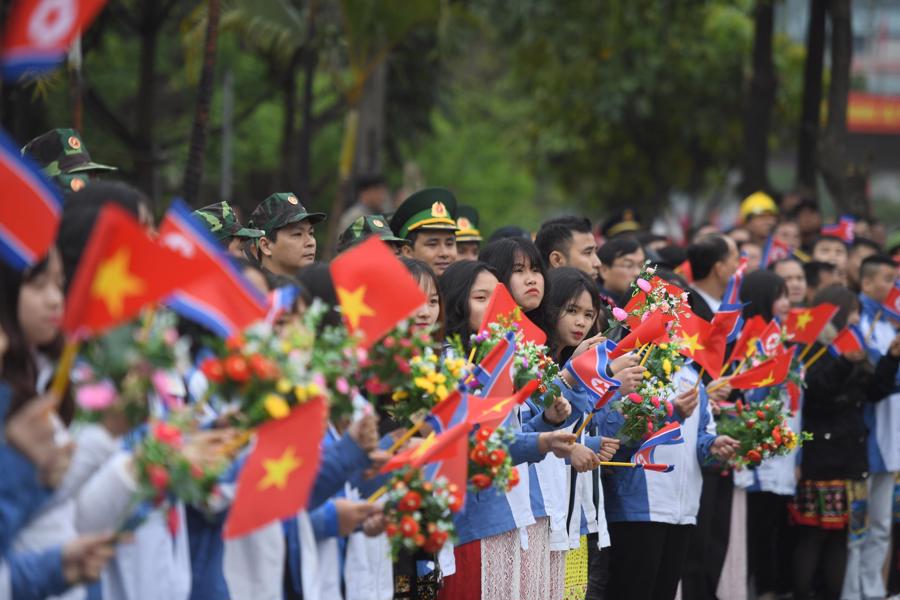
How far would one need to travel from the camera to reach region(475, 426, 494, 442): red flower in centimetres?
507

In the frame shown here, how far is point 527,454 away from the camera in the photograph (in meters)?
6.02

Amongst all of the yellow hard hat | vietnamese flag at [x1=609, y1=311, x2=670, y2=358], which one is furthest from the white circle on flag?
the yellow hard hat

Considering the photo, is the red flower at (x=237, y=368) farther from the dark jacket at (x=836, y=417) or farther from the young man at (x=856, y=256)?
the young man at (x=856, y=256)

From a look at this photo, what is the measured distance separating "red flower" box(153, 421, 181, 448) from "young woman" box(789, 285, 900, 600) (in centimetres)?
666

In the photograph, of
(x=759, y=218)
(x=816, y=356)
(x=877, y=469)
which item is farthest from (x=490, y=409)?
(x=759, y=218)

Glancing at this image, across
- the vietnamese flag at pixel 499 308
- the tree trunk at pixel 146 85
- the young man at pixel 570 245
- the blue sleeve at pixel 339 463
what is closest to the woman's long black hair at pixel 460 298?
the vietnamese flag at pixel 499 308

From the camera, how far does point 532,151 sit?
93.9ft

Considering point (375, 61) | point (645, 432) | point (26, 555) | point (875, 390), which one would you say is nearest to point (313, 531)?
point (26, 555)

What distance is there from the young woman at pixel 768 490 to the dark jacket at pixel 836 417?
200 mm

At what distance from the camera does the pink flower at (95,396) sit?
3.50m

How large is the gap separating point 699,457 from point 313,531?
3.54 meters

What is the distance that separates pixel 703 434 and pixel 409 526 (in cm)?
364

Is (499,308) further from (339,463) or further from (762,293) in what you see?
(762,293)

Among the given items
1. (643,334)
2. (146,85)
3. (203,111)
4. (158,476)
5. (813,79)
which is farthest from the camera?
(146,85)
